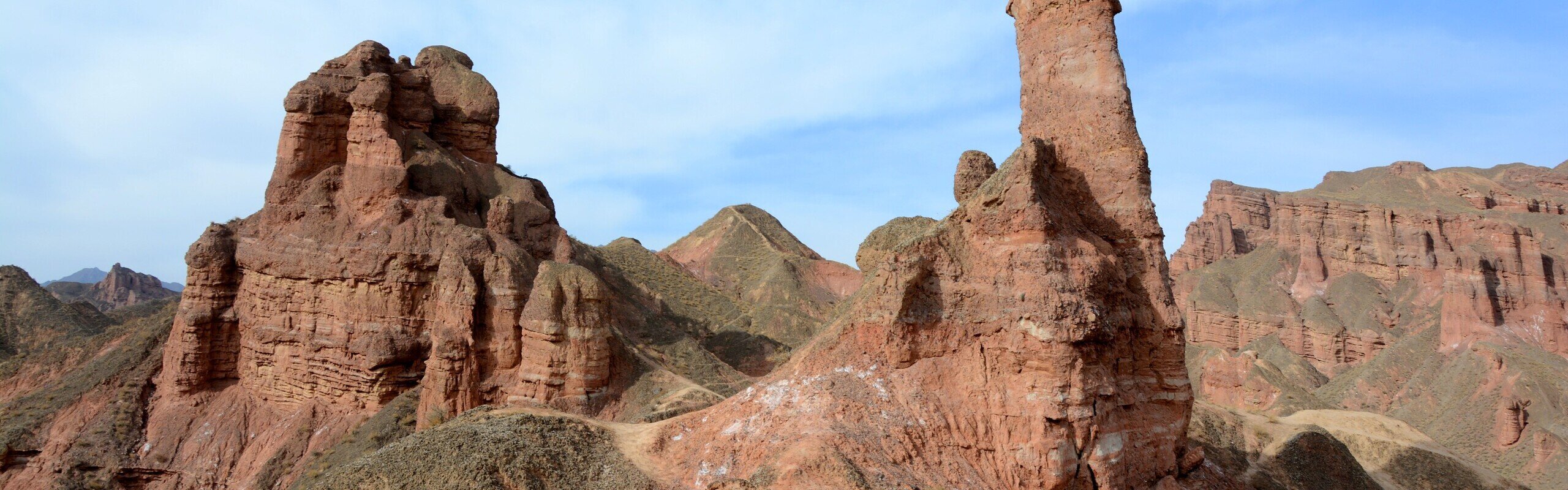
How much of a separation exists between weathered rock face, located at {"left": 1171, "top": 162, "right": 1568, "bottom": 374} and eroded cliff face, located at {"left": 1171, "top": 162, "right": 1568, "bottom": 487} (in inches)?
5.3

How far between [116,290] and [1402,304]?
4955 inches

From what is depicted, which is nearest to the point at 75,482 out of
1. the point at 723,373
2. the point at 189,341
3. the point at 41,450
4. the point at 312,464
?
the point at 41,450

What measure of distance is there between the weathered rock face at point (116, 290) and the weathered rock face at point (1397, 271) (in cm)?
10740

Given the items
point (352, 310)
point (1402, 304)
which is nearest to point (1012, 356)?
point (352, 310)

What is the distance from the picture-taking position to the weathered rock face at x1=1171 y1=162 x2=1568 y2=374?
66688mm

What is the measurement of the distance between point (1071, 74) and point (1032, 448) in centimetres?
705

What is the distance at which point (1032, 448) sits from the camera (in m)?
13.6

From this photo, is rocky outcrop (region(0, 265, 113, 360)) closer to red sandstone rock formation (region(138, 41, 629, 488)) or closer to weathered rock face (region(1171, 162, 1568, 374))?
red sandstone rock formation (region(138, 41, 629, 488))

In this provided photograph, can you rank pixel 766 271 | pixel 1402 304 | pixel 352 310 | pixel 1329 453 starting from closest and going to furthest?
pixel 1329 453, pixel 352 310, pixel 766 271, pixel 1402 304

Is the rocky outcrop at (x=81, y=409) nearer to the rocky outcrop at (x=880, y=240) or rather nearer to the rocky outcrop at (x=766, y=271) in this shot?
the rocky outcrop at (x=880, y=240)

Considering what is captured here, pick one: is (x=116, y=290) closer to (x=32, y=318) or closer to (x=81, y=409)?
(x=32, y=318)

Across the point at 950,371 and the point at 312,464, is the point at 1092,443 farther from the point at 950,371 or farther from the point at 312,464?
the point at 312,464

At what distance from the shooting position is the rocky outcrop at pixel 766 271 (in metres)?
50.7

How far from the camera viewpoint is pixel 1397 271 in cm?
8069
